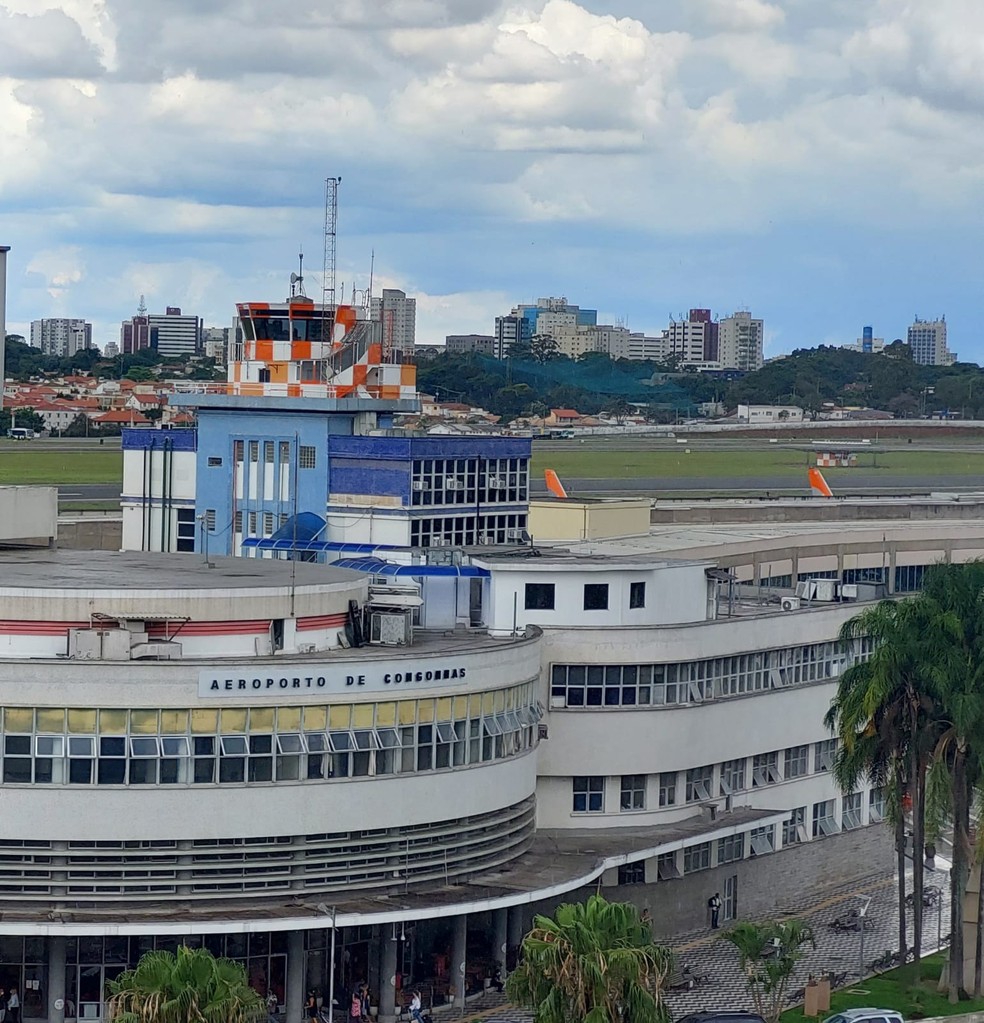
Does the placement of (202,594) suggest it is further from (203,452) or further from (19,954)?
(203,452)

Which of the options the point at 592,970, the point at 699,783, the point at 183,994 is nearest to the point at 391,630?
the point at 699,783

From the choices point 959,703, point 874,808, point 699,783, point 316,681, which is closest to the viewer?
point 316,681

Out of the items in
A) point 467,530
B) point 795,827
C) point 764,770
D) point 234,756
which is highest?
point 467,530

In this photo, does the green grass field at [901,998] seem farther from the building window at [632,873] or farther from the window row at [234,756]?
the window row at [234,756]

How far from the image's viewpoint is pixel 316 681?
50.8 m

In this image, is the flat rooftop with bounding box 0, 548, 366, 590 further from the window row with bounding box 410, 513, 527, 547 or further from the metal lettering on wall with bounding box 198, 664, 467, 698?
the window row with bounding box 410, 513, 527, 547

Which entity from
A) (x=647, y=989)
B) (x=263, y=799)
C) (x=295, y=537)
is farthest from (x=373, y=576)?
(x=647, y=989)

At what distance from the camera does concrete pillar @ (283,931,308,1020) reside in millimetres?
50094

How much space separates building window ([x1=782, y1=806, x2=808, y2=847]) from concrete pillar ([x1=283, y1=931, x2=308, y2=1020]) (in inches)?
848

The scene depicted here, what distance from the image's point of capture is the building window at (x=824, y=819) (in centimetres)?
6981

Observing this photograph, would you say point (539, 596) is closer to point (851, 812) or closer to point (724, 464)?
point (851, 812)

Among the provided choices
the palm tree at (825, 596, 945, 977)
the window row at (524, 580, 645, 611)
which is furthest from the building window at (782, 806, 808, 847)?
the palm tree at (825, 596, 945, 977)

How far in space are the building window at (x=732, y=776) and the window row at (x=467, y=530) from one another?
1063 cm

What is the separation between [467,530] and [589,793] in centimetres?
1148
